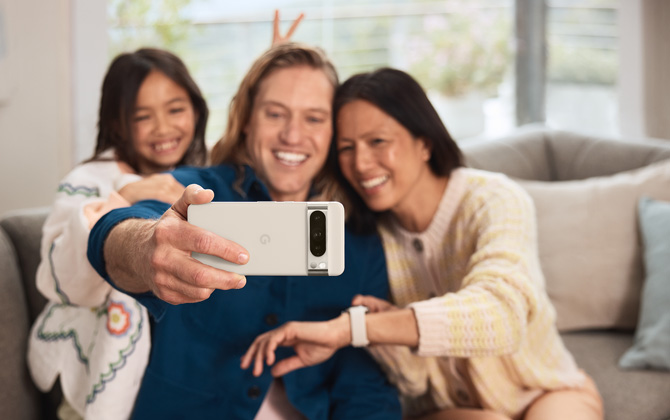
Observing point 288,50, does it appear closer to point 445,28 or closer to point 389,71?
point 389,71

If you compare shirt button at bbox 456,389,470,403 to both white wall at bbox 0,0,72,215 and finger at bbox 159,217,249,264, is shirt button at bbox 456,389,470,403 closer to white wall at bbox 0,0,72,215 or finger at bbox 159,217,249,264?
finger at bbox 159,217,249,264

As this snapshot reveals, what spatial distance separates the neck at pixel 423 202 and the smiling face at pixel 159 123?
554 mm

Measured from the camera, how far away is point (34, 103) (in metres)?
2.61

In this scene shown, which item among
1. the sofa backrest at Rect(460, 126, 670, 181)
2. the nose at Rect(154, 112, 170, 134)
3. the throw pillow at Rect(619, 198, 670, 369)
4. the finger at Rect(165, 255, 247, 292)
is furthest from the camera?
the sofa backrest at Rect(460, 126, 670, 181)

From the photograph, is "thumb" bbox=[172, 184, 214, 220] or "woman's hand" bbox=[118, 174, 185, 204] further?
"woman's hand" bbox=[118, 174, 185, 204]

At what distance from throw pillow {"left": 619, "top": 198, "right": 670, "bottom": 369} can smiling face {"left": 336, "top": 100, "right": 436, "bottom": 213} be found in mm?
823

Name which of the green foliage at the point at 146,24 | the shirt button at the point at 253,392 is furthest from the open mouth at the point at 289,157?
the green foliage at the point at 146,24

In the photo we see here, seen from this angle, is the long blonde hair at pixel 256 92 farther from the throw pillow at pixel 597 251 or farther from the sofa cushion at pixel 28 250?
the throw pillow at pixel 597 251

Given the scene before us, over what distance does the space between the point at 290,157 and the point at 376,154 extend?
19cm

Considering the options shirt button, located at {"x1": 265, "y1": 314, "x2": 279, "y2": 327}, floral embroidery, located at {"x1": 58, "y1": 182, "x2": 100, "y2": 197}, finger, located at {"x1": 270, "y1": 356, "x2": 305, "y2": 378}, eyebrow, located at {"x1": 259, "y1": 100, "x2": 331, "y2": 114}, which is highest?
eyebrow, located at {"x1": 259, "y1": 100, "x2": 331, "y2": 114}

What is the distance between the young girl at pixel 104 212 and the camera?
55.0 inches

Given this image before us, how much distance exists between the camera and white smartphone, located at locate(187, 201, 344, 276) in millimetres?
897

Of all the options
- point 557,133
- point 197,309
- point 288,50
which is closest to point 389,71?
point 288,50

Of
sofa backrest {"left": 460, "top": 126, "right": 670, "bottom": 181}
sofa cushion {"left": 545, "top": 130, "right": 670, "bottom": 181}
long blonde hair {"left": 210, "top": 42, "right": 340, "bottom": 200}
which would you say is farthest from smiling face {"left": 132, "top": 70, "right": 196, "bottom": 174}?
sofa cushion {"left": 545, "top": 130, "right": 670, "bottom": 181}
